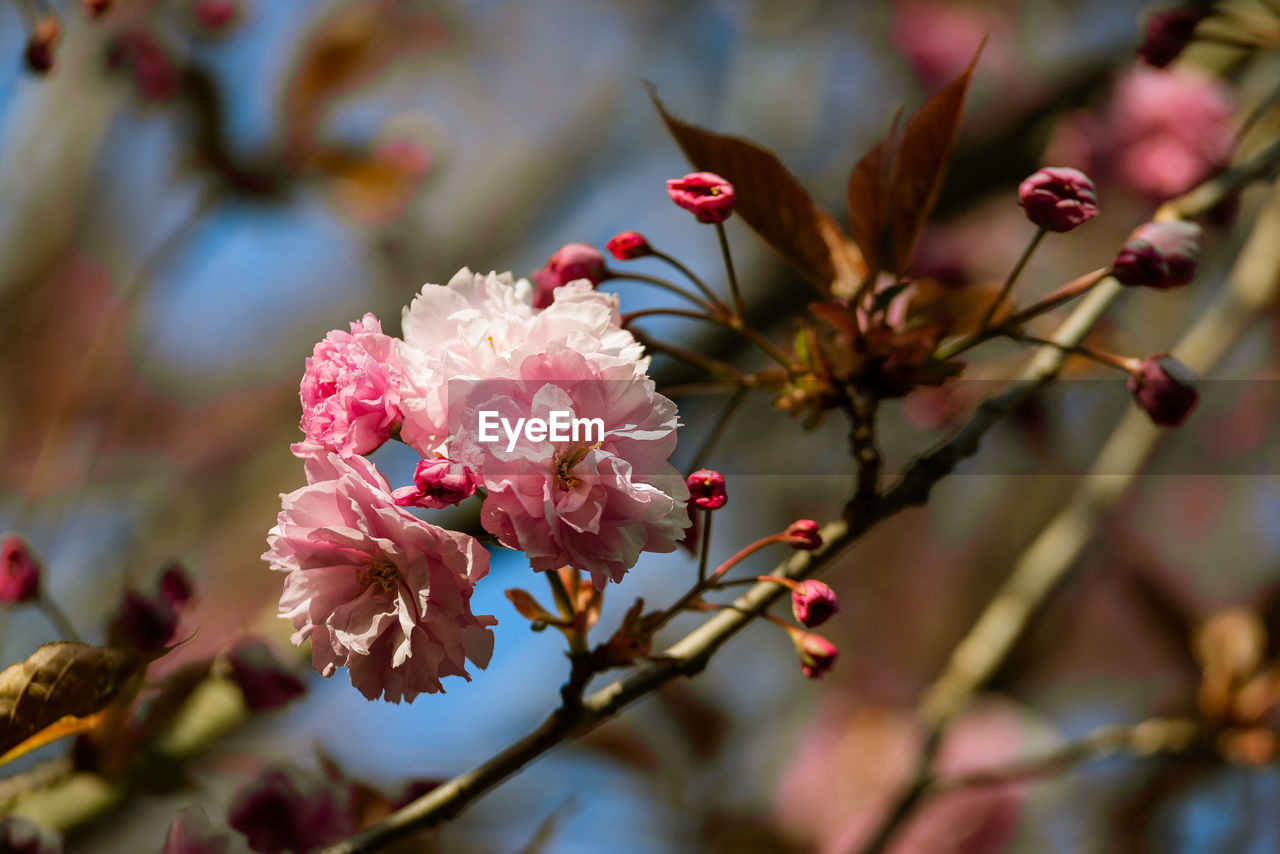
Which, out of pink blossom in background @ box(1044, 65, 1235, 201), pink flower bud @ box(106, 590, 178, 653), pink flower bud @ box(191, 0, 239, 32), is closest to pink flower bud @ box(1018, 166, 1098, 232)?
pink flower bud @ box(106, 590, 178, 653)

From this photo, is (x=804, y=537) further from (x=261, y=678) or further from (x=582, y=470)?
(x=261, y=678)

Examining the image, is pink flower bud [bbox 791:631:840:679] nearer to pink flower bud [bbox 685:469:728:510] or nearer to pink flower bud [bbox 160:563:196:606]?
pink flower bud [bbox 685:469:728:510]

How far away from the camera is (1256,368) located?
243 centimetres

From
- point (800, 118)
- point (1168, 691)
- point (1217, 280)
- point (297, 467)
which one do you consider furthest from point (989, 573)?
point (297, 467)

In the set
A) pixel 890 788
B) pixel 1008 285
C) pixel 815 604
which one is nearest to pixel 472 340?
pixel 815 604

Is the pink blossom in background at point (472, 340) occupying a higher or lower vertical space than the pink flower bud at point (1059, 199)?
higher

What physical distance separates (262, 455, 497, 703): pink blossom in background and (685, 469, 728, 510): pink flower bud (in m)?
0.15

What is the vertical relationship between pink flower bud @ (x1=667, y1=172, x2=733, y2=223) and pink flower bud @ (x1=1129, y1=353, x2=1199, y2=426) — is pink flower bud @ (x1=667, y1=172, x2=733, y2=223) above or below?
above

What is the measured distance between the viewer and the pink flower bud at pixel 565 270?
75 centimetres

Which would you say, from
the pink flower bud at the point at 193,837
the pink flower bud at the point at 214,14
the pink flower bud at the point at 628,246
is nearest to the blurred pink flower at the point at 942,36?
the pink flower bud at the point at 214,14

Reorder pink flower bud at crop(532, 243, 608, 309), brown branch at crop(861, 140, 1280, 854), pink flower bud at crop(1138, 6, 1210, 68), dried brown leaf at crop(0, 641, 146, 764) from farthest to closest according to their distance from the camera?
brown branch at crop(861, 140, 1280, 854)
pink flower bud at crop(1138, 6, 1210, 68)
pink flower bud at crop(532, 243, 608, 309)
dried brown leaf at crop(0, 641, 146, 764)

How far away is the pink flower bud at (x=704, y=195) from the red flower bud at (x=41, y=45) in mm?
795

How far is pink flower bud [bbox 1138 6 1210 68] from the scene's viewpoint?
1042mm

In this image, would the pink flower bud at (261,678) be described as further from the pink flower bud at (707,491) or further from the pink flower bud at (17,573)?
the pink flower bud at (707,491)
